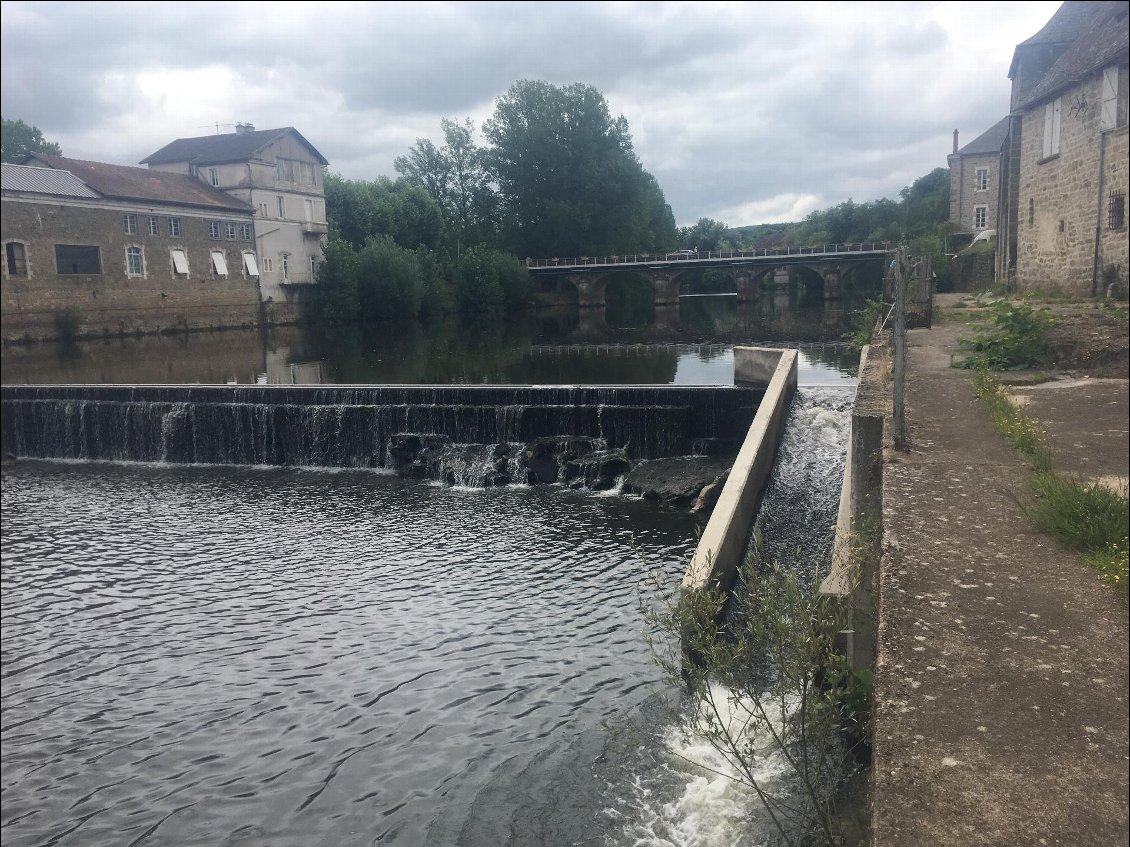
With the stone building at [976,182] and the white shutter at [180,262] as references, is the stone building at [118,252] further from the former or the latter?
the stone building at [976,182]

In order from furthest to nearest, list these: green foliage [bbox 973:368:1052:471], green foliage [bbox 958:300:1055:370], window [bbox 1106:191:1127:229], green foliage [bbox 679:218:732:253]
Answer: green foliage [bbox 679:218:732:253] → window [bbox 1106:191:1127:229] → green foliage [bbox 958:300:1055:370] → green foliage [bbox 973:368:1052:471]

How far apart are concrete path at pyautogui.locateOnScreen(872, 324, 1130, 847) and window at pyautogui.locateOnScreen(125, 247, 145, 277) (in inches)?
1690

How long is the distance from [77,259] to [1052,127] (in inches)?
1461

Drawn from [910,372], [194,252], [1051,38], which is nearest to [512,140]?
[194,252]

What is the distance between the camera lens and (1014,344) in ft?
32.6

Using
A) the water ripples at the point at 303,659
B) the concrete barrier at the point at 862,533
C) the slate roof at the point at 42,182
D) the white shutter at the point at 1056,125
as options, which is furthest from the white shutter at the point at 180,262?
the concrete barrier at the point at 862,533

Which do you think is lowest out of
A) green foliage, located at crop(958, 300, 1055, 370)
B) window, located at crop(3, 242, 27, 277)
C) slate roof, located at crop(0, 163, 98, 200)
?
green foliage, located at crop(958, 300, 1055, 370)

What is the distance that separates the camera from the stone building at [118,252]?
3578cm

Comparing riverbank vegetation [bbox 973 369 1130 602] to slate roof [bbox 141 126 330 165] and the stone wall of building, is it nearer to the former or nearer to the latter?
the stone wall of building

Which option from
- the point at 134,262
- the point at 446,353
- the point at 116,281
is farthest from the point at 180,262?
the point at 446,353

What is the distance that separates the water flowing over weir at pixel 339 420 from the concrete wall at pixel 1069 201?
676cm

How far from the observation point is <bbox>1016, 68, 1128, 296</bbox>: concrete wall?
15.3 meters

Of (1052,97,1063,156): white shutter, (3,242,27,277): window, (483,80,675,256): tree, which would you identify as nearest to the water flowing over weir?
(1052,97,1063,156): white shutter

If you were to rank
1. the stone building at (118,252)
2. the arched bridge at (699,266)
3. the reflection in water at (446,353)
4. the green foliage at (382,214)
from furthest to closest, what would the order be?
the arched bridge at (699,266) < the green foliage at (382,214) < the stone building at (118,252) < the reflection in water at (446,353)
